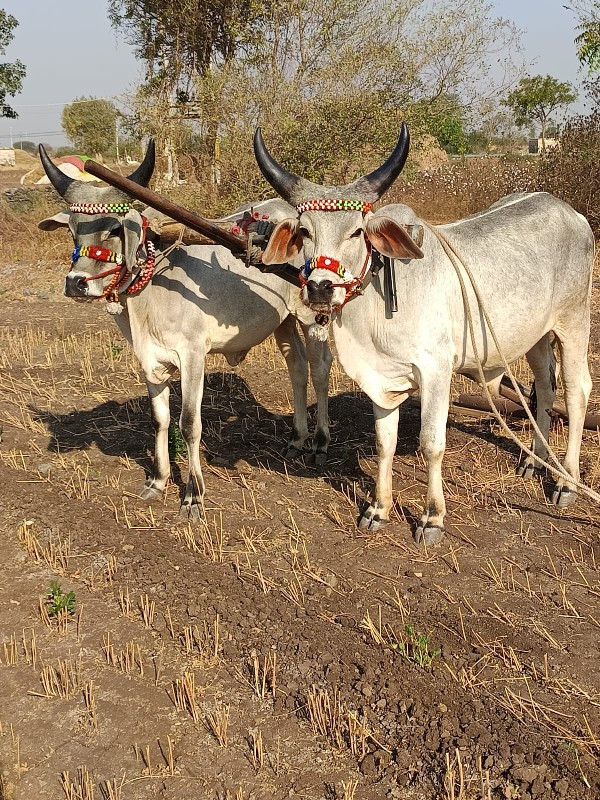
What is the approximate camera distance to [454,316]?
173 inches

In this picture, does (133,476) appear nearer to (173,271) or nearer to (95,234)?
(173,271)

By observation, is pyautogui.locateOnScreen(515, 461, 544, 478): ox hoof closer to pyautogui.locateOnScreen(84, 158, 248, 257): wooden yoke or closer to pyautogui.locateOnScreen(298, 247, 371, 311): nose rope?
pyautogui.locateOnScreen(298, 247, 371, 311): nose rope

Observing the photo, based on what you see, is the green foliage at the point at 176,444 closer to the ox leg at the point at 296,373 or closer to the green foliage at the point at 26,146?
the ox leg at the point at 296,373

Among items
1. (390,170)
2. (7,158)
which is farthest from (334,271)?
(7,158)

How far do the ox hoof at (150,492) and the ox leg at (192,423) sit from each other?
0.33 metres

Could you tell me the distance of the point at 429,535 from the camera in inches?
178

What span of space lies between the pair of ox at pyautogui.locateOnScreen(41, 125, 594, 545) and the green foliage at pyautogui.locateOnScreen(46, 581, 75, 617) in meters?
1.72

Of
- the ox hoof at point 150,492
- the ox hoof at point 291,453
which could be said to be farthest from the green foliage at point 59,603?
the ox hoof at point 291,453

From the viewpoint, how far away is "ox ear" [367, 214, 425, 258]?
3791 mm

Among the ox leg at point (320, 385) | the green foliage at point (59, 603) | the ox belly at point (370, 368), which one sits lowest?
the green foliage at point (59, 603)

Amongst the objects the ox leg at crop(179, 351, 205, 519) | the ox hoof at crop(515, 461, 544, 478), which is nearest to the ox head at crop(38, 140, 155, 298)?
the ox leg at crop(179, 351, 205, 519)

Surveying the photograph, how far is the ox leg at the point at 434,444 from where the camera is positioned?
431 centimetres

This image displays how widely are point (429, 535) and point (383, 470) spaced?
1.58 ft

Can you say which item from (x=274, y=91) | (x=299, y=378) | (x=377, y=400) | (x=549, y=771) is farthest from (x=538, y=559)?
(x=274, y=91)
